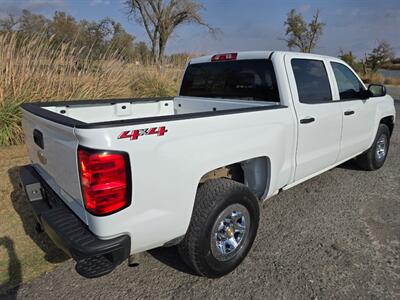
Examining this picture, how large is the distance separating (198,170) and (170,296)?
1024 millimetres

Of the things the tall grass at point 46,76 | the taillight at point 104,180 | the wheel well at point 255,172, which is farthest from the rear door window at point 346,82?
the tall grass at point 46,76

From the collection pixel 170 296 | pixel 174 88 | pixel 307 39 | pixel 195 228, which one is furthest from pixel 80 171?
pixel 307 39

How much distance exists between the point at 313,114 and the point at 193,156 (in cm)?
172

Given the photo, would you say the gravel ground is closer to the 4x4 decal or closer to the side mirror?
the 4x4 decal

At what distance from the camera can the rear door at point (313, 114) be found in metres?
3.06

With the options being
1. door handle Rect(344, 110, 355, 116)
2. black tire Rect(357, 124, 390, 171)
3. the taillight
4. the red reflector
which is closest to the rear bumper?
the taillight

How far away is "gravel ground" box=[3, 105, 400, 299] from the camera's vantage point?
2334 millimetres

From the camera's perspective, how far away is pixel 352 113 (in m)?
3.87

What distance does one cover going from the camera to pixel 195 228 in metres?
2.22

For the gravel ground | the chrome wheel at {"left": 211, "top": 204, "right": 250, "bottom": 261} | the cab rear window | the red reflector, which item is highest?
the red reflector

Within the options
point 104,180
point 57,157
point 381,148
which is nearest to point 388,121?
point 381,148

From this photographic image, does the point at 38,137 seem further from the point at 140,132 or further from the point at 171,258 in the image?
the point at 171,258

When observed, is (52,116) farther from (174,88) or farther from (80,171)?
(174,88)

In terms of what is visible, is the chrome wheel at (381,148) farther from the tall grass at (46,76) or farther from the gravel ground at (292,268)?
the tall grass at (46,76)
